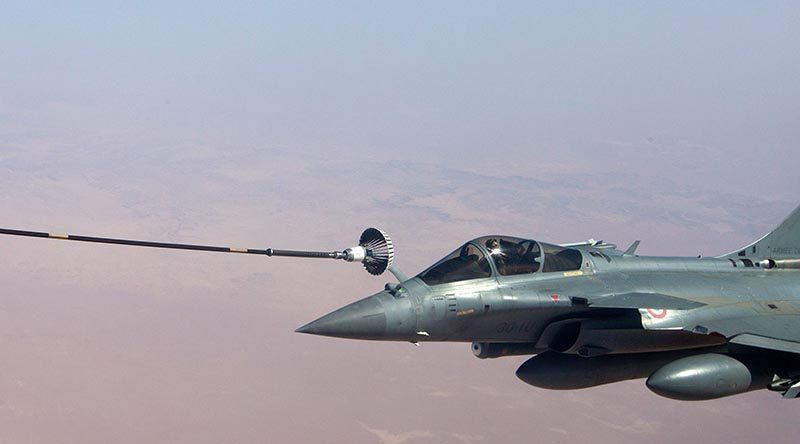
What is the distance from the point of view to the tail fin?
2197 cm

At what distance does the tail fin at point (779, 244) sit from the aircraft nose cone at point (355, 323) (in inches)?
404

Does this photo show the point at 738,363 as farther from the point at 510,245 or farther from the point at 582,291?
the point at 510,245

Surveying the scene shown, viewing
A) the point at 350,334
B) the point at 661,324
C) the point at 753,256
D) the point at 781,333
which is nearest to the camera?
the point at 350,334

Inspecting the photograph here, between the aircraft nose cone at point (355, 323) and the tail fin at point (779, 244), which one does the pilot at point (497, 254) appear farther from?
the tail fin at point (779, 244)

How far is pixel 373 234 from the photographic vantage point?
1722 centimetres

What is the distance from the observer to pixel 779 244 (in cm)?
2225

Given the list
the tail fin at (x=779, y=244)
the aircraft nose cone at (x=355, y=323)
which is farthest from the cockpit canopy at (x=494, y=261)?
the tail fin at (x=779, y=244)

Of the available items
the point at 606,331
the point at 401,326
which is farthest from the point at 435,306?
the point at 606,331

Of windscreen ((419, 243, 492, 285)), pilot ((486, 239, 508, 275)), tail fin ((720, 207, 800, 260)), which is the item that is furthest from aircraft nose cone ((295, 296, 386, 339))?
tail fin ((720, 207, 800, 260))

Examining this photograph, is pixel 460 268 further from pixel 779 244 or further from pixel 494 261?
pixel 779 244

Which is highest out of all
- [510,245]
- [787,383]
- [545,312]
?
[510,245]

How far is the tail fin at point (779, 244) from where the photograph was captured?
22.0 metres

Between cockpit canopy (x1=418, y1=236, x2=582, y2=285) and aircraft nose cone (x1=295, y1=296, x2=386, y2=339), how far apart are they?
4.40 ft

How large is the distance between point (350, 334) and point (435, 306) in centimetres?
166
